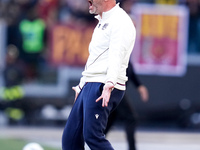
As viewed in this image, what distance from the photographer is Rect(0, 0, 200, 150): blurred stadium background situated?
1753cm

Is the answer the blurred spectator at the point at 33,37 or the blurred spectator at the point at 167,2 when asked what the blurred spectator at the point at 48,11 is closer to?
the blurred spectator at the point at 33,37

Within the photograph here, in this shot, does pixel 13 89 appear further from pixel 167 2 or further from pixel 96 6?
pixel 96 6

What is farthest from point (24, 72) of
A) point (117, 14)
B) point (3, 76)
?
point (117, 14)

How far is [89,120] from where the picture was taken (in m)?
6.75

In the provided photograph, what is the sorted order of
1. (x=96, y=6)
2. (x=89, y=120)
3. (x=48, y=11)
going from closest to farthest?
(x=89, y=120)
(x=96, y=6)
(x=48, y=11)

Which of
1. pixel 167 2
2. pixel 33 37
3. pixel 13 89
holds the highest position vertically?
pixel 167 2

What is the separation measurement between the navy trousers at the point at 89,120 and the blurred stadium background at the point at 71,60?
33.9 feet

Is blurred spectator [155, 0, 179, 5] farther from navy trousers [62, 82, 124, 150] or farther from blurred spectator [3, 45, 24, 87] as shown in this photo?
navy trousers [62, 82, 124, 150]

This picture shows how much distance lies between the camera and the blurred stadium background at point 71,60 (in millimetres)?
17531

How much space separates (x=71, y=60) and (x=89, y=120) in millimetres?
10917

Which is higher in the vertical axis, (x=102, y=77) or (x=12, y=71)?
(x=102, y=77)

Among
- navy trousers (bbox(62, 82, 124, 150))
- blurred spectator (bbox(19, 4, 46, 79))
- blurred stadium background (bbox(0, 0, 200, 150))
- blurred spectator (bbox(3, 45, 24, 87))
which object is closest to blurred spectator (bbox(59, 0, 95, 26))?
blurred stadium background (bbox(0, 0, 200, 150))

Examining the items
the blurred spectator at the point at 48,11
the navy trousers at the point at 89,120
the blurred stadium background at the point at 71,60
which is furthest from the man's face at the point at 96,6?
the blurred spectator at the point at 48,11

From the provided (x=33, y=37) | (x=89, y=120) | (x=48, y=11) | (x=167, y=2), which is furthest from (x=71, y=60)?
(x=89, y=120)
